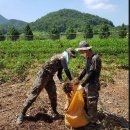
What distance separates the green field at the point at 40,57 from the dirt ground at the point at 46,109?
141 centimetres

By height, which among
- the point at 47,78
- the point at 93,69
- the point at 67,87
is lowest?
the point at 67,87

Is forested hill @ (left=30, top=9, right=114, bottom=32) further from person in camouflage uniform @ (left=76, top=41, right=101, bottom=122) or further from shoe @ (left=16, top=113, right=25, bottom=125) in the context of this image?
person in camouflage uniform @ (left=76, top=41, right=101, bottom=122)

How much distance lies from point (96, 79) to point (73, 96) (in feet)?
1.72

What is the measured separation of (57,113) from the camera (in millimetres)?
8375

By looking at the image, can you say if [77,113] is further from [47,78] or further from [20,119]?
[20,119]

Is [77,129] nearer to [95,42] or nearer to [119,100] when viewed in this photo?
[119,100]

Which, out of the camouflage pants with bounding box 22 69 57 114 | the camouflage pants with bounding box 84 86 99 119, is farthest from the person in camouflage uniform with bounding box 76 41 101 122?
the camouflage pants with bounding box 22 69 57 114

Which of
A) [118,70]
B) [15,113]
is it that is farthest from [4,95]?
[118,70]

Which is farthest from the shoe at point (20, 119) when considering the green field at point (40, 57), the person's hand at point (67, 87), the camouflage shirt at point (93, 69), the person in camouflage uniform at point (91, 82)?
the green field at point (40, 57)

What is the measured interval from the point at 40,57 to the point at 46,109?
29.9ft

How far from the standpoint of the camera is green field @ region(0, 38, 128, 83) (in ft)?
45.4

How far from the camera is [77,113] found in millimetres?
7633

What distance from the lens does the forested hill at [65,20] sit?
12419 centimetres

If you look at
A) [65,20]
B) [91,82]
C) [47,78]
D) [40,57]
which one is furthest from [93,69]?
[65,20]
